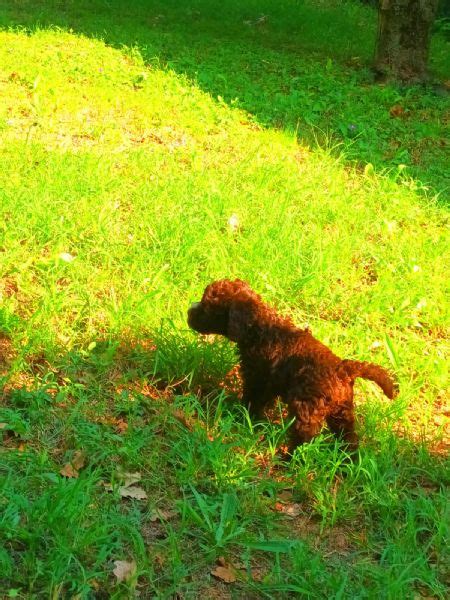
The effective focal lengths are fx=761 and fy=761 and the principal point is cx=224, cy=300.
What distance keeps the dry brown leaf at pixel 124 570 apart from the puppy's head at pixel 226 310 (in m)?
1.18

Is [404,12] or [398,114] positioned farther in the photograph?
[404,12]

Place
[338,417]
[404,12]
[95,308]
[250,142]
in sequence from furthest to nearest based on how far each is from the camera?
[404,12] → [250,142] → [95,308] → [338,417]

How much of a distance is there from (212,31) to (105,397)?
26.8 feet

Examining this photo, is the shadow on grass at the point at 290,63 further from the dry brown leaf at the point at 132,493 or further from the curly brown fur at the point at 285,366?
the dry brown leaf at the point at 132,493

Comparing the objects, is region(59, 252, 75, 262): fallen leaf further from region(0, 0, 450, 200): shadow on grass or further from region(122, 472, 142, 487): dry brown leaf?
region(0, 0, 450, 200): shadow on grass

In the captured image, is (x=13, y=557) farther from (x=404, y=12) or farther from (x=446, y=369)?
(x=404, y=12)

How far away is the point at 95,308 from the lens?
420 cm

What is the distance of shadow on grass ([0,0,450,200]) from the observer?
23.7ft

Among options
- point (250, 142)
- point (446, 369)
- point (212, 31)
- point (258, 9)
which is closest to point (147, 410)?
point (446, 369)

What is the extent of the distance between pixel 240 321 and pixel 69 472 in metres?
1.01

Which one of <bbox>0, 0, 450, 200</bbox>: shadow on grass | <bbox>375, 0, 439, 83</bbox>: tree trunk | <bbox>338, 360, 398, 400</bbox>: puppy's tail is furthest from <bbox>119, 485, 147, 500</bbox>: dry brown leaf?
<bbox>375, 0, 439, 83</bbox>: tree trunk

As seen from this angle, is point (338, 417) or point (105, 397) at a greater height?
point (338, 417)

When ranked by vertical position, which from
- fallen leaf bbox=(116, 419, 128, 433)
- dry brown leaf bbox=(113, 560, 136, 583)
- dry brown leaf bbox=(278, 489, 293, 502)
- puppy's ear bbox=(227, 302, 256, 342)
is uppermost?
puppy's ear bbox=(227, 302, 256, 342)

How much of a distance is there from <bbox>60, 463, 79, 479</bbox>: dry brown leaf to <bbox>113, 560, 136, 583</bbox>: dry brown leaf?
0.50m
